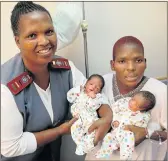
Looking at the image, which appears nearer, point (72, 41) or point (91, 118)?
point (91, 118)

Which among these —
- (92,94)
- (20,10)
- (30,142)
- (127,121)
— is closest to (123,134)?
(127,121)

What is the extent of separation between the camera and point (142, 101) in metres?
0.68

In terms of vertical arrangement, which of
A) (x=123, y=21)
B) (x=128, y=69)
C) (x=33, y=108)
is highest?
(x=123, y=21)

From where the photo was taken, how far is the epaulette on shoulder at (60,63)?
0.84 metres

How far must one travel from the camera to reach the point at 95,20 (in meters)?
0.85

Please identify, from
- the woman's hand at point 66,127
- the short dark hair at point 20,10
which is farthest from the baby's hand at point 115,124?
the short dark hair at point 20,10

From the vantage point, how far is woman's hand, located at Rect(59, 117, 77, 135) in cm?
77

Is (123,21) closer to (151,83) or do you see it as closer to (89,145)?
(151,83)

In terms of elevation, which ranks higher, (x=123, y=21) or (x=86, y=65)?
(x=123, y=21)

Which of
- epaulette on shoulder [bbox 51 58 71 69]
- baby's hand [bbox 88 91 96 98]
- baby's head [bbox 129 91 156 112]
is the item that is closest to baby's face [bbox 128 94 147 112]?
baby's head [bbox 129 91 156 112]

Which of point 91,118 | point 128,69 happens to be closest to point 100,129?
point 91,118

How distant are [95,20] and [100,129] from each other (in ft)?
1.16

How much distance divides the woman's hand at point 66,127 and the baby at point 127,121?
0.38 ft

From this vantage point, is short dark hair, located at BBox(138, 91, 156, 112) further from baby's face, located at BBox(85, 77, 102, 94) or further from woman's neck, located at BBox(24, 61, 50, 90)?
woman's neck, located at BBox(24, 61, 50, 90)
